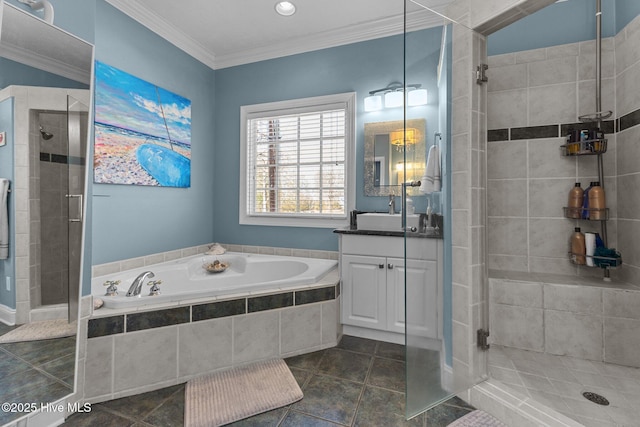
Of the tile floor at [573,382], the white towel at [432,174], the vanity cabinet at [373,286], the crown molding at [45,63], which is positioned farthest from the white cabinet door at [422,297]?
the crown molding at [45,63]

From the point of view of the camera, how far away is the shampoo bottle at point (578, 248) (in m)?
1.98

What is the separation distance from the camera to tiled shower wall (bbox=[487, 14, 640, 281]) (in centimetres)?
192

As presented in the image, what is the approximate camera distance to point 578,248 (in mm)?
1999

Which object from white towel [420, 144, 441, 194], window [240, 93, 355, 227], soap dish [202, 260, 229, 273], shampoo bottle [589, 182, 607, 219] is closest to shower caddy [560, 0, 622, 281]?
shampoo bottle [589, 182, 607, 219]

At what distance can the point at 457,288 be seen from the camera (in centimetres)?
159

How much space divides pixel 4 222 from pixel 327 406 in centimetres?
175

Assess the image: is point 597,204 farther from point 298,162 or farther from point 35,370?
point 35,370

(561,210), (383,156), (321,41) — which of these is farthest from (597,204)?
(321,41)

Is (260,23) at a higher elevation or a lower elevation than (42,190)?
higher

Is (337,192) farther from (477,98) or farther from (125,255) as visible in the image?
(125,255)

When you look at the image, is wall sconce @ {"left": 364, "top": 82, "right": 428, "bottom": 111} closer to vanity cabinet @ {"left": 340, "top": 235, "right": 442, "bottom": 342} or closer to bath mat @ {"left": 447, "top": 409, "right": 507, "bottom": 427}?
vanity cabinet @ {"left": 340, "top": 235, "right": 442, "bottom": 342}

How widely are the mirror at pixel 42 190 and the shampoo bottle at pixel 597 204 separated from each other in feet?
10.0

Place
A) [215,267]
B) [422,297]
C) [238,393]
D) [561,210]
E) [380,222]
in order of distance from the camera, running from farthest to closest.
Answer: [215,267] < [380,222] < [561,210] < [238,393] < [422,297]

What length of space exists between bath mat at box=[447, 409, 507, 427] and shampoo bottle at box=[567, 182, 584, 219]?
4.73 ft
